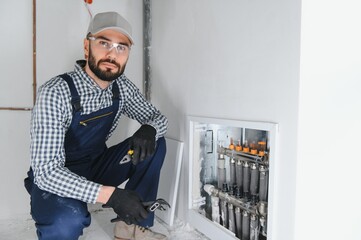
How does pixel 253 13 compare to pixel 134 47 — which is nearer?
pixel 253 13

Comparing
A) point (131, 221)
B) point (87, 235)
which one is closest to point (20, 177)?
point (87, 235)

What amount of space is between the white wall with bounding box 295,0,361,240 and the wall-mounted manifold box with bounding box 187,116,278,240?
12cm

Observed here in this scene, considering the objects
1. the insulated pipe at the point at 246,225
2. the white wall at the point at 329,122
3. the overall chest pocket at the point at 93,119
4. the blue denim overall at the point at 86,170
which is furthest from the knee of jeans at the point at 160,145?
the white wall at the point at 329,122

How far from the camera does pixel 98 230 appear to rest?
161 cm

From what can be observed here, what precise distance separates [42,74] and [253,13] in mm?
1311

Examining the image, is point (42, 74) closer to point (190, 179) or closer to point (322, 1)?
point (190, 179)

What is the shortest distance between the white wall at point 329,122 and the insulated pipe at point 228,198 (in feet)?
0.95

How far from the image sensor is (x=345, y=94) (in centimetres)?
116

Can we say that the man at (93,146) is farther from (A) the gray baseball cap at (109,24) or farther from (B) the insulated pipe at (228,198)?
(B) the insulated pipe at (228,198)

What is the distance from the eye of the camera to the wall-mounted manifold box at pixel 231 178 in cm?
125

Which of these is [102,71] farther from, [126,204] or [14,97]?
[14,97]

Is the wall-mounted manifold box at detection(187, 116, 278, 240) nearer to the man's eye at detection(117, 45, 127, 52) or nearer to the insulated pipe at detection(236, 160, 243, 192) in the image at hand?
the insulated pipe at detection(236, 160, 243, 192)

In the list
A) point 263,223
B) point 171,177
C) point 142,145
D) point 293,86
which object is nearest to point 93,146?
point 142,145

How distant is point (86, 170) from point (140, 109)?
42 cm
